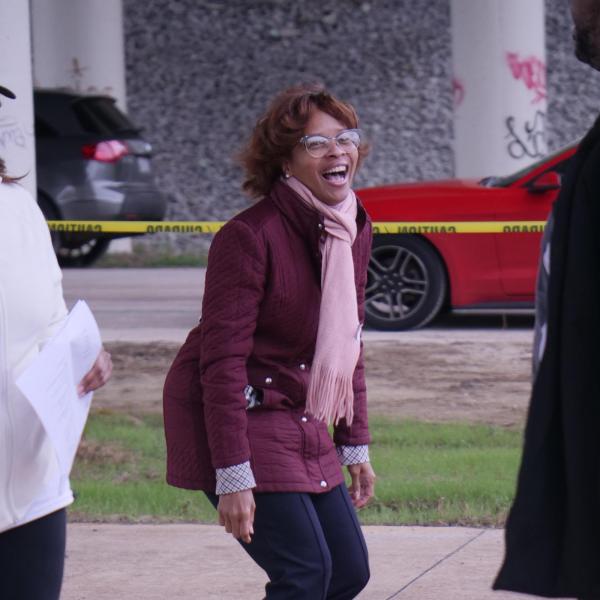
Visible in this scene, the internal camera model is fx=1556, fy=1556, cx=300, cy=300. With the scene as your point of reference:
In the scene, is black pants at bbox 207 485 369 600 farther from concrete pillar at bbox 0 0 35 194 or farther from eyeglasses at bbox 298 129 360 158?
concrete pillar at bbox 0 0 35 194

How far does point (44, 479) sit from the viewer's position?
3238 mm

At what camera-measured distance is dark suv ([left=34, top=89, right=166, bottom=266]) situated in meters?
16.1

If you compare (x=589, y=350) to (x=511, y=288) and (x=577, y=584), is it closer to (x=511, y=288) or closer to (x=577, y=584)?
(x=577, y=584)

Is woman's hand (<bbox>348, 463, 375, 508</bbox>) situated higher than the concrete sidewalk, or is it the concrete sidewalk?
woman's hand (<bbox>348, 463, 375, 508</bbox>)

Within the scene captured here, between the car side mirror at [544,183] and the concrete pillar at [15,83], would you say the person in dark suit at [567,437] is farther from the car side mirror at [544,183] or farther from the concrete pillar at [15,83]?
the car side mirror at [544,183]

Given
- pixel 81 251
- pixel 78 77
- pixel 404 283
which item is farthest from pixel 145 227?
pixel 78 77

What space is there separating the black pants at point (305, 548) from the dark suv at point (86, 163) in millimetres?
12279

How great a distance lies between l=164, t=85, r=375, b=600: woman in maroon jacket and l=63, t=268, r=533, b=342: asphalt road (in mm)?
6927

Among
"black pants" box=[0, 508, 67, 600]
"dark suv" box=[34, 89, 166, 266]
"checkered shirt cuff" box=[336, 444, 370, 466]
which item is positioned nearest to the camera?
"black pants" box=[0, 508, 67, 600]

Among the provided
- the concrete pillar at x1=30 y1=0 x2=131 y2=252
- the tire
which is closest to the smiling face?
the tire

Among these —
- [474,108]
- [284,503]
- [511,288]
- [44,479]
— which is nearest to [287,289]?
[284,503]

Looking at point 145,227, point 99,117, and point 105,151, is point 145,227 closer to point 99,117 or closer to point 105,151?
point 105,151

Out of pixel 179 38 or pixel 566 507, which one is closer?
pixel 566 507

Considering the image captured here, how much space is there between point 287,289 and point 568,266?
1.20 metres
